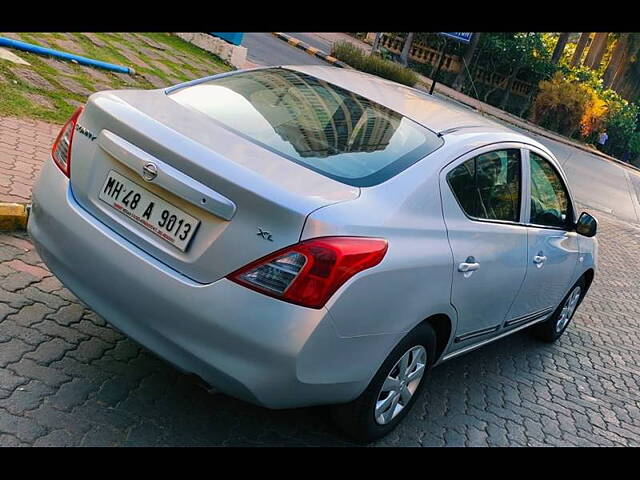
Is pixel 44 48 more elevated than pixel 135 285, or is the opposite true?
pixel 135 285

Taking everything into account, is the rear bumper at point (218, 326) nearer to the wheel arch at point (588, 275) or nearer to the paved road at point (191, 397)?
the paved road at point (191, 397)

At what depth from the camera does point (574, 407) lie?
4441 millimetres

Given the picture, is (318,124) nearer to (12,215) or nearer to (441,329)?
(441,329)

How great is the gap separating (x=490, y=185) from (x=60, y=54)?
7.04 m

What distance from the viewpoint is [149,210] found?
2664 mm

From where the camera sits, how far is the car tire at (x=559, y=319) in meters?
5.25

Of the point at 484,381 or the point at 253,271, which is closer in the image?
the point at 253,271

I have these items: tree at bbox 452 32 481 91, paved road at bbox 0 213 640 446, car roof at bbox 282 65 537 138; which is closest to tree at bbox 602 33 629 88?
tree at bbox 452 32 481 91

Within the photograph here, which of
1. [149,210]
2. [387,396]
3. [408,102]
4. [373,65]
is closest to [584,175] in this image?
[373,65]

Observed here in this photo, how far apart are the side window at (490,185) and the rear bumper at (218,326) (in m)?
0.93

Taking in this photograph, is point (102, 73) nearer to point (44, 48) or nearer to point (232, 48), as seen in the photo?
point (44, 48)

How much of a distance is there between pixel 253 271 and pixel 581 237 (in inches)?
130

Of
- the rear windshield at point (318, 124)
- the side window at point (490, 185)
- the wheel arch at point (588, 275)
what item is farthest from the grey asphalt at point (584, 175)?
the rear windshield at point (318, 124)

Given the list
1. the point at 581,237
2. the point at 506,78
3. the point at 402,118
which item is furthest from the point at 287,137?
the point at 506,78
